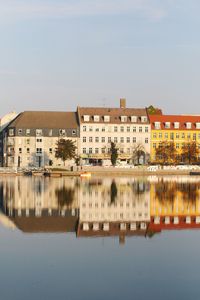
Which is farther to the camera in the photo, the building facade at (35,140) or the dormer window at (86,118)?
the dormer window at (86,118)

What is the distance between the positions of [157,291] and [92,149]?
8126 centimetres

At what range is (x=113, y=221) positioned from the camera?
24.5m

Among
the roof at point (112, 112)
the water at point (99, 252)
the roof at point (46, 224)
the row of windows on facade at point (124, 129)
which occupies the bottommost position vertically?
the water at point (99, 252)

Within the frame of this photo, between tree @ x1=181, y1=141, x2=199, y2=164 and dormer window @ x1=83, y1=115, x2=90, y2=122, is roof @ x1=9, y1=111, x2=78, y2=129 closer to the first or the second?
dormer window @ x1=83, y1=115, x2=90, y2=122

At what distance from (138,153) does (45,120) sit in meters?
16.3

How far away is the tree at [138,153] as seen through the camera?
93.8 meters

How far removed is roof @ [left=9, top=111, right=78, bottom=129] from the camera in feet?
305

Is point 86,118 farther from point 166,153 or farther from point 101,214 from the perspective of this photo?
point 101,214

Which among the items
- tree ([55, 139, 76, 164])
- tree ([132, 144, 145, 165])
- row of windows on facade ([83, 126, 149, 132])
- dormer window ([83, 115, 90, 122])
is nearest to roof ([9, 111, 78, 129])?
dormer window ([83, 115, 90, 122])

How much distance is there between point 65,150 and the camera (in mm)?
85312

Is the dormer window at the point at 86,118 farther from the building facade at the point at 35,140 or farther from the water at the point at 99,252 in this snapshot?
the water at the point at 99,252

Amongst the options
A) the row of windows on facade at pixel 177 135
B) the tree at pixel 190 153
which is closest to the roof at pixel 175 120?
the row of windows on facade at pixel 177 135

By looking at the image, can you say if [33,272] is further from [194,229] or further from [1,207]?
[1,207]

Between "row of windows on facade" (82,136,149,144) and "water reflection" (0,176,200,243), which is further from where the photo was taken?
A: "row of windows on facade" (82,136,149,144)
